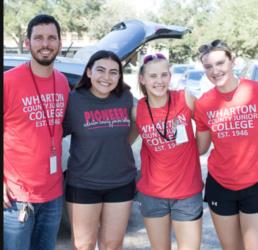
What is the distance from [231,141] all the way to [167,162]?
1.42 ft

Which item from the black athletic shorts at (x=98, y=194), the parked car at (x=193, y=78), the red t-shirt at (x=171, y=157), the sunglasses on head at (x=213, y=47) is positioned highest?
the sunglasses on head at (x=213, y=47)

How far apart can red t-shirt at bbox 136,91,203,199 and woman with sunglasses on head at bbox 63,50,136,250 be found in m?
0.13

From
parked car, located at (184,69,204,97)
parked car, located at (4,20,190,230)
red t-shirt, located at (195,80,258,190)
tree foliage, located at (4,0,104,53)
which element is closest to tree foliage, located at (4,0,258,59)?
tree foliage, located at (4,0,104,53)

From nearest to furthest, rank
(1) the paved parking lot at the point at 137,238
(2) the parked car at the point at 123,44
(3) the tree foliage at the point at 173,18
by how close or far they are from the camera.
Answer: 1. (2) the parked car at the point at 123,44
2. (1) the paved parking lot at the point at 137,238
3. (3) the tree foliage at the point at 173,18

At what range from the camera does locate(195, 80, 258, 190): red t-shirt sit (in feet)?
9.77

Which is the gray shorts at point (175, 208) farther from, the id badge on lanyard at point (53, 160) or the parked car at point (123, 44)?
the parked car at point (123, 44)

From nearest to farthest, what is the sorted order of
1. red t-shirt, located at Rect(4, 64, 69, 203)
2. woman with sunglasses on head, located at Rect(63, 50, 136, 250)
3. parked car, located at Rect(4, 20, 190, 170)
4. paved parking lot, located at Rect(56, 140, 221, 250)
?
1. red t-shirt, located at Rect(4, 64, 69, 203)
2. woman with sunglasses on head, located at Rect(63, 50, 136, 250)
3. parked car, located at Rect(4, 20, 190, 170)
4. paved parking lot, located at Rect(56, 140, 221, 250)

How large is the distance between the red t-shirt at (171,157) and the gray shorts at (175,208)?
0.12 ft

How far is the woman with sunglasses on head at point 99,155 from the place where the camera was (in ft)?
10.2

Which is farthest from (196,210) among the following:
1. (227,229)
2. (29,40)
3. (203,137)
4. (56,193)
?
(29,40)

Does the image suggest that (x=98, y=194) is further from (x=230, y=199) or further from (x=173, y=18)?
(x=173, y=18)

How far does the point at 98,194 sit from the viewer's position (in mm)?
3168

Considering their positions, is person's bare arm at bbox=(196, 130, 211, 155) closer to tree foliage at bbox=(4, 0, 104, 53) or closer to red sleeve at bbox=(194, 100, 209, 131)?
red sleeve at bbox=(194, 100, 209, 131)

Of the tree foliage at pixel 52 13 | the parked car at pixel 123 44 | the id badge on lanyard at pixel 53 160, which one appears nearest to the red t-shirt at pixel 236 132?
the id badge on lanyard at pixel 53 160
